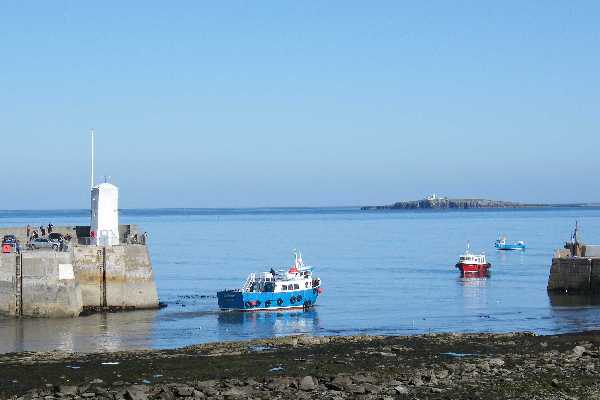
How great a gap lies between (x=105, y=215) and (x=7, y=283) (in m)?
8.33

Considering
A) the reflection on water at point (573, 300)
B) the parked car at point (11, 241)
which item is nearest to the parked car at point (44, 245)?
the parked car at point (11, 241)

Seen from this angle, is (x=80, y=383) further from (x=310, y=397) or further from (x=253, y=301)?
(x=253, y=301)

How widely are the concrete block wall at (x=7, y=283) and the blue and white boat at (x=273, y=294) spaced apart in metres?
13.3

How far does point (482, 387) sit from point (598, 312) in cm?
2650

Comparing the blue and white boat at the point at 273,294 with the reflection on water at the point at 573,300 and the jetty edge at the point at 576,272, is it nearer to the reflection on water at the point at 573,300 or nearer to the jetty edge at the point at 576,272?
the reflection on water at the point at 573,300

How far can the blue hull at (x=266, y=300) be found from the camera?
5522 centimetres

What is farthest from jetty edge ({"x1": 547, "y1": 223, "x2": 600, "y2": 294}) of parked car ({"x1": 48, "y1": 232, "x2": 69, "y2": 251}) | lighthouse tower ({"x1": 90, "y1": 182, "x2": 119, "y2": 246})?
parked car ({"x1": 48, "y1": 232, "x2": 69, "y2": 251})

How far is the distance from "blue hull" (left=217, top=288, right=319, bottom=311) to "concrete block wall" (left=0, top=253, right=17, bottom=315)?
523 inches

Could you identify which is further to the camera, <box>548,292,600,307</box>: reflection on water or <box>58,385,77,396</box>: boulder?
<box>548,292,600,307</box>: reflection on water

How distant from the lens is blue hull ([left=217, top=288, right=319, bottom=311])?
55.2 meters

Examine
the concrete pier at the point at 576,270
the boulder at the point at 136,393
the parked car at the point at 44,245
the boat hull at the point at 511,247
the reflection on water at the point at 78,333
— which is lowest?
the reflection on water at the point at 78,333

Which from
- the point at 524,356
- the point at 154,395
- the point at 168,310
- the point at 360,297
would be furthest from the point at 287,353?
the point at 360,297

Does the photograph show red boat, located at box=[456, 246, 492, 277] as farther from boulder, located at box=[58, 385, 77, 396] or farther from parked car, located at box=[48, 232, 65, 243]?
boulder, located at box=[58, 385, 77, 396]

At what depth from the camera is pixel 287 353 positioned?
3266 centimetres
